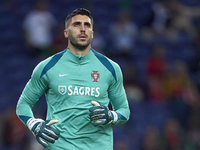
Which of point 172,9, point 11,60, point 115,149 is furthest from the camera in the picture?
point 172,9

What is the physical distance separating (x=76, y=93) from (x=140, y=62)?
7.71 m

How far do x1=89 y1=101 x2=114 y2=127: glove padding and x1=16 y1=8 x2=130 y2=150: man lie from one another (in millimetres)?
A: 21

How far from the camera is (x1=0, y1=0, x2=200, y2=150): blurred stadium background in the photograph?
11250mm

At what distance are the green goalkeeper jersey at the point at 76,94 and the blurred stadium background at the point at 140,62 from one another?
5189mm

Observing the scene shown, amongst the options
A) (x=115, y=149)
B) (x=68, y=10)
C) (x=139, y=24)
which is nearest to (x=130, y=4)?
(x=139, y=24)

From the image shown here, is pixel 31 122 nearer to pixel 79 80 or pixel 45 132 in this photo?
pixel 45 132

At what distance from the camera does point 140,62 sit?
1291 cm

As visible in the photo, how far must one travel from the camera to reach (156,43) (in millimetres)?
13391

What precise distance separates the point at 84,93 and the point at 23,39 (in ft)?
26.1

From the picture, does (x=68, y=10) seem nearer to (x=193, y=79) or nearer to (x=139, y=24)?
(x=139, y=24)

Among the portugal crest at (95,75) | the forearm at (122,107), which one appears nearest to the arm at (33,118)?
the portugal crest at (95,75)

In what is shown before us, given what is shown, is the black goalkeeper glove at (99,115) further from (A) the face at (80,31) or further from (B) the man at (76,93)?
(A) the face at (80,31)

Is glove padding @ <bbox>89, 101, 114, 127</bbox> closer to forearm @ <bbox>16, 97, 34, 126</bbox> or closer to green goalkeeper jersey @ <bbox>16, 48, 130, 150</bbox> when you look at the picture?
green goalkeeper jersey @ <bbox>16, 48, 130, 150</bbox>

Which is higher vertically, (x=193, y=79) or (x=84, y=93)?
(x=193, y=79)
